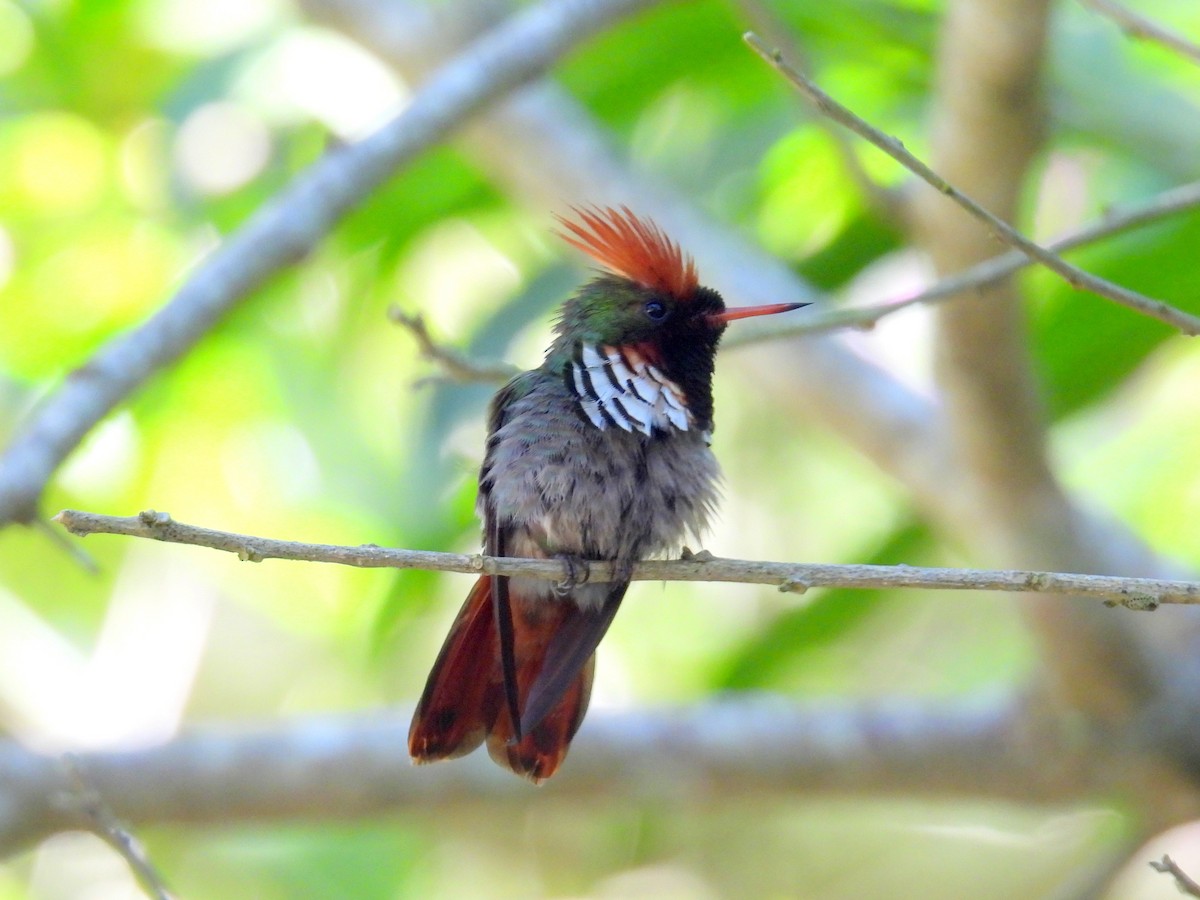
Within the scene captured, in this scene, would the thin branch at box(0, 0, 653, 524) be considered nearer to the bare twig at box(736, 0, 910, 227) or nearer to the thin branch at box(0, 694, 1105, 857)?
the bare twig at box(736, 0, 910, 227)

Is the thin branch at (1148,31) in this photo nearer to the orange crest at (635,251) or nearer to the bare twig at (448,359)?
the orange crest at (635,251)

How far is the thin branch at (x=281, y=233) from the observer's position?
2934mm

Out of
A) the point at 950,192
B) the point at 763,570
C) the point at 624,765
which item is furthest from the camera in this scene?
the point at 624,765

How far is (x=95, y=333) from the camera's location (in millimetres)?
5797

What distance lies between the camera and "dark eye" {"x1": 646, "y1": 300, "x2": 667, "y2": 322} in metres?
3.49

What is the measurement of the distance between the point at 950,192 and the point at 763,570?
74 centimetres

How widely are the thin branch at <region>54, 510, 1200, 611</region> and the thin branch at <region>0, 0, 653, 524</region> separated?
64 centimetres

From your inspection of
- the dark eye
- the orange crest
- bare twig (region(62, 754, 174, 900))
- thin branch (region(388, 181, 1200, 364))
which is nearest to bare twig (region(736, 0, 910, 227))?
thin branch (region(388, 181, 1200, 364))

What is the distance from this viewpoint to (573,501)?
3.12m

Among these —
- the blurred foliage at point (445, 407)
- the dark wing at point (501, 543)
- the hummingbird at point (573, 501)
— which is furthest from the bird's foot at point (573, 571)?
the blurred foliage at point (445, 407)

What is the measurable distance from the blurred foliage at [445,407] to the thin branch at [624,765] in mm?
282

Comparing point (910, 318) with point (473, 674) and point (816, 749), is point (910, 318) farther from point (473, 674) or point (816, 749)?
point (473, 674)

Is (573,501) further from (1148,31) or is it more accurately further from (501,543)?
(1148,31)

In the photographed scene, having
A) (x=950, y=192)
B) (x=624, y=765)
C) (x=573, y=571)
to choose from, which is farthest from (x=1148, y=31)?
(x=624, y=765)
